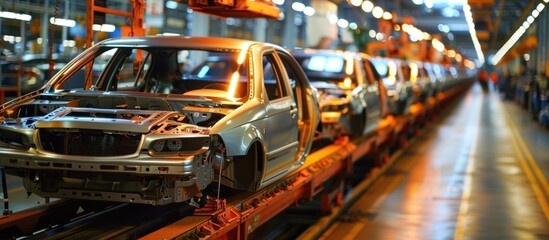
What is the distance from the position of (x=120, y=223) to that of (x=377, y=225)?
378cm

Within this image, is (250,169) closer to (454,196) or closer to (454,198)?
(454,198)

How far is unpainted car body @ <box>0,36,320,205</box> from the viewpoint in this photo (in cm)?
519

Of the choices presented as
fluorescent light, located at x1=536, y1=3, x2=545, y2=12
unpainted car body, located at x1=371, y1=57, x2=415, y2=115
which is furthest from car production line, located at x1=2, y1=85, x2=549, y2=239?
fluorescent light, located at x1=536, y1=3, x2=545, y2=12

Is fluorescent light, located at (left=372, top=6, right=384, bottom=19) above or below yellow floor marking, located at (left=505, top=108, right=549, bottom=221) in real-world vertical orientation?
above

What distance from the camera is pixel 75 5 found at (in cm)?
1471

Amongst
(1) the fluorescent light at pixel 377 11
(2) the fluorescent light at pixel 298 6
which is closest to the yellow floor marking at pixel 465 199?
(1) the fluorescent light at pixel 377 11

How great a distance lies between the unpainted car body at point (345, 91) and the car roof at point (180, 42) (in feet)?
11.6

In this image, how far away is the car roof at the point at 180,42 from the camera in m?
6.77

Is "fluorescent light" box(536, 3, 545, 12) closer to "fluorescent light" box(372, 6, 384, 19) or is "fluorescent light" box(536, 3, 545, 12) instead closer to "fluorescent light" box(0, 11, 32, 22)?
"fluorescent light" box(372, 6, 384, 19)

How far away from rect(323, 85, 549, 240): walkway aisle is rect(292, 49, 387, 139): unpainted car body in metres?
1.10

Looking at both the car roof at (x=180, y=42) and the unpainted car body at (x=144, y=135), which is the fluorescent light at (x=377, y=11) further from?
the car roof at (x=180, y=42)

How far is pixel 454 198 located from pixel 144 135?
663cm

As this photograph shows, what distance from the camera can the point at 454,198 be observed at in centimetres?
1068

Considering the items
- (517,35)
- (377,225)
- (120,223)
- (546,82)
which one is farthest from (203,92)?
(517,35)
